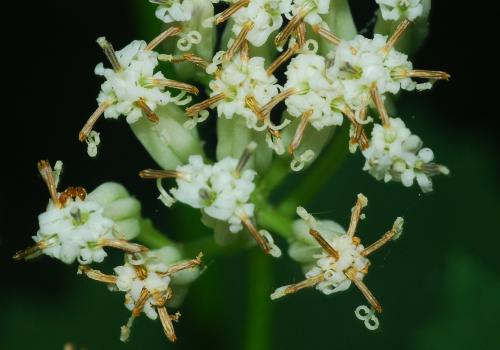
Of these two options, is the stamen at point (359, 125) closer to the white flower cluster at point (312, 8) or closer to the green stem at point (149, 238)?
the white flower cluster at point (312, 8)

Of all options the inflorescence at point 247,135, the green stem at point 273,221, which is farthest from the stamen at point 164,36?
the green stem at point 273,221

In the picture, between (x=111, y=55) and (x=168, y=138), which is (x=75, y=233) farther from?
(x=111, y=55)

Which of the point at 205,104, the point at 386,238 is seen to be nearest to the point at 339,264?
the point at 386,238

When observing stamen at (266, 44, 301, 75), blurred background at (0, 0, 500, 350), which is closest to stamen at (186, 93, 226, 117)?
stamen at (266, 44, 301, 75)

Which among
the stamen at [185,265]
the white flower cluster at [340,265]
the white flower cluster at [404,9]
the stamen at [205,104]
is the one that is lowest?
the white flower cluster at [340,265]

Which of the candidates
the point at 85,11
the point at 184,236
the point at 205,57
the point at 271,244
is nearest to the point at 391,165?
the point at 271,244

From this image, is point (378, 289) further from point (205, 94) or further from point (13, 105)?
point (13, 105)
